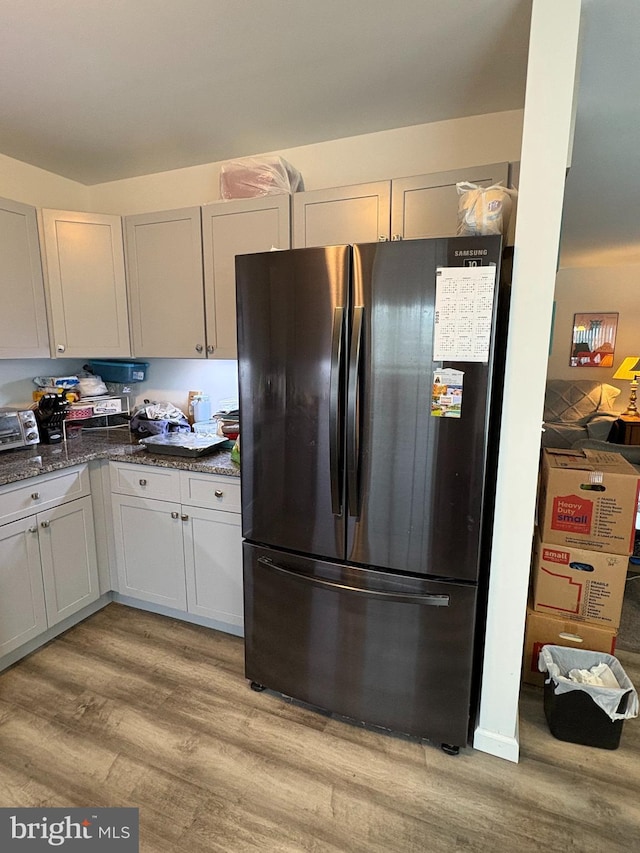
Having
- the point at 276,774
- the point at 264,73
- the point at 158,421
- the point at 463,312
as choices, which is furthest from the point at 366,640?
the point at 264,73

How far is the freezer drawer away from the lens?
1.60 metres

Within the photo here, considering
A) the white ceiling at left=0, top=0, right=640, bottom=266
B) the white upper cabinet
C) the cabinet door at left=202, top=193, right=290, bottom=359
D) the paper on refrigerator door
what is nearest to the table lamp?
the white ceiling at left=0, top=0, right=640, bottom=266

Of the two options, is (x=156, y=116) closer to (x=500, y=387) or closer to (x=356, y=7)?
(x=356, y=7)

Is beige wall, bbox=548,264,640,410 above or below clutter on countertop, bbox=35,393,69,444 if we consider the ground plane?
above

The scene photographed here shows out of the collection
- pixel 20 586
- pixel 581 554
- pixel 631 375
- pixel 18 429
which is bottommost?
pixel 20 586

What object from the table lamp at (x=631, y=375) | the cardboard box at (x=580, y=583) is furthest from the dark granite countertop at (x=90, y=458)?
the table lamp at (x=631, y=375)

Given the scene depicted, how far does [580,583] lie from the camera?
199cm

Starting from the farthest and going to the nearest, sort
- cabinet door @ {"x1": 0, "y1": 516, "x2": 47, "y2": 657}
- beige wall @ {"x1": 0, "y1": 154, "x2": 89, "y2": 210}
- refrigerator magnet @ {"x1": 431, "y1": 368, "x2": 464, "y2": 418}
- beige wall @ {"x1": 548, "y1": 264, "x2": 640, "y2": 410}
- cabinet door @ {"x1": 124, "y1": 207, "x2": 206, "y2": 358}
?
beige wall @ {"x1": 548, "y1": 264, "x2": 640, "y2": 410} → beige wall @ {"x1": 0, "y1": 154, "x2": 89, "y2": 210} → cabinet door @ {"x1": 124, "y1": 207, "x2": 206, "y2": 358} → cabinet door @ {"x1": 0, "y1": 516, "x2": 47, "y2": 657} → refrigerator magnet @ {"x1": 431, "y1": 368, "x2": 464, "y2": 418}

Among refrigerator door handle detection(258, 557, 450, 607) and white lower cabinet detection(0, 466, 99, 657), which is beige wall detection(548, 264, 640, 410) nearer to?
refrigerator door handle detection(258, 557, 450, 607)

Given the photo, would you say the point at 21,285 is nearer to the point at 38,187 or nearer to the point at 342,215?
the point at 38,187

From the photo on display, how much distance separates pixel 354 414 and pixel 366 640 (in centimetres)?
86

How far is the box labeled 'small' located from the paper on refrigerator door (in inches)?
36.4

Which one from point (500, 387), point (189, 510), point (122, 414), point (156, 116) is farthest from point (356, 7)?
point (122, 414)

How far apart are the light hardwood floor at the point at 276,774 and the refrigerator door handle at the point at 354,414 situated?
0.96 m
